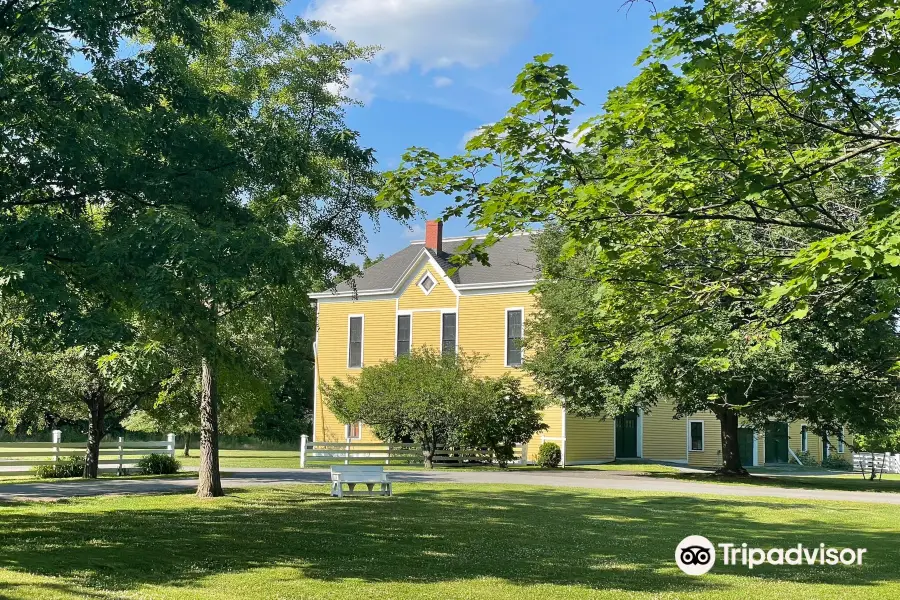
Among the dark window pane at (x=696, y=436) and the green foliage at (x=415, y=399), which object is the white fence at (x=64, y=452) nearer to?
the green foliage at (x=415, y=399)

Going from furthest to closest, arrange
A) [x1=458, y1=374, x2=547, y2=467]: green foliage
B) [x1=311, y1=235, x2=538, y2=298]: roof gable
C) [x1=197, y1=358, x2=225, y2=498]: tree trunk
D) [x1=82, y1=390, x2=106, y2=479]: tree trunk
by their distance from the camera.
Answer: [x1=311, y1=235, x2=538, y2=298]: roof gable < [x1=458, y1=374, x2=547, y2=467]: green foliage < [x1=82, y1=390, x2=106, y2=479]: tree trunk < [x1=197, y1=358, x2=225, y2=498]: tree trunk

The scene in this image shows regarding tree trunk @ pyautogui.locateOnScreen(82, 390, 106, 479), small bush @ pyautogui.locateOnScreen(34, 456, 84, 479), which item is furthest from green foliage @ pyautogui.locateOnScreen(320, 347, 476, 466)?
small bush @ pyautogui.locateOnScreen(34, 456, 84, 479)

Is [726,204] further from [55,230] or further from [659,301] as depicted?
[55,230]

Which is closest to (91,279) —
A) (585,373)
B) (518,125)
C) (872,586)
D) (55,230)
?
(55,230)

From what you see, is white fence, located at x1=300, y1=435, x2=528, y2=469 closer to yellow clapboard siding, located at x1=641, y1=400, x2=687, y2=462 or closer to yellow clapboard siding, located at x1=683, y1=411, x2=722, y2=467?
yellow clapboard siding, located at x1=641, y1=400, x2=687, y2=462

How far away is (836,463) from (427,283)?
79.6 feet

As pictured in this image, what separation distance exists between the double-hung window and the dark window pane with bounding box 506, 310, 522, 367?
817 centimetres

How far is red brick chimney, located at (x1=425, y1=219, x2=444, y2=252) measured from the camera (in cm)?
4244

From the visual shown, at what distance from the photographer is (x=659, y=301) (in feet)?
33.7

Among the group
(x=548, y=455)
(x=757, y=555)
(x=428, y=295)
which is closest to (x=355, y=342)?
(x=428, y=295)

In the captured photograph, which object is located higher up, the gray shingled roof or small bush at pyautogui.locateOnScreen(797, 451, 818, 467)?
the gray shingled roof

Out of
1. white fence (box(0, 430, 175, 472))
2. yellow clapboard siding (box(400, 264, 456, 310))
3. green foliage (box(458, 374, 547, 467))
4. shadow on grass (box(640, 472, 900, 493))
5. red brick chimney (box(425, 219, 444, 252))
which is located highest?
red brick chimney (box(425, 219, 444, 252))

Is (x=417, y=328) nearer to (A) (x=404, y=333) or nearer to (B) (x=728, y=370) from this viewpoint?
(A) (x=404, y=333)

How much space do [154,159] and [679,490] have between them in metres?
17.2
